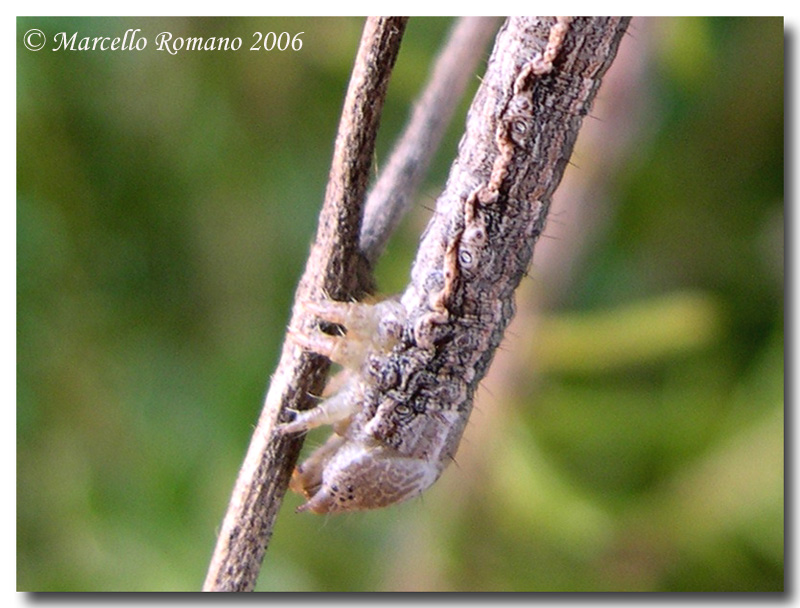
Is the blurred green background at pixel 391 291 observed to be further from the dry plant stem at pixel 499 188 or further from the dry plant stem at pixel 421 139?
the dry plant stem at pixel 499 188

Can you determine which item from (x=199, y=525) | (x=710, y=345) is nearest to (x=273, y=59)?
(x=199, y=525)

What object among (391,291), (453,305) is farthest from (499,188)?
(391,291)

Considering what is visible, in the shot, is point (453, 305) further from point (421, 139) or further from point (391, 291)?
point (391, 291)

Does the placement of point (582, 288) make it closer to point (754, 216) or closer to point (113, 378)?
point (754, 216)

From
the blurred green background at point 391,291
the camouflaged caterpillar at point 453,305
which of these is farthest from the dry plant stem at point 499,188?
the blurred green background at point 391,291

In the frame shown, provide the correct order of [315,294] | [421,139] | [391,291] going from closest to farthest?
[315,294] → [421,139] → [391,291]

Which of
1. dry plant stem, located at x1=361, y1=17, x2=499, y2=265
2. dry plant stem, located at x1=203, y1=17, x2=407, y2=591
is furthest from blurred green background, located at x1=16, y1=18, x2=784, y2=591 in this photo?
dry plant stem, located at x1=203, y1=17, x2=407, y2=591

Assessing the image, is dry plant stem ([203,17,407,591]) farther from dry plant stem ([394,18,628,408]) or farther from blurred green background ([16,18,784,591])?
blurred green background ([16,18,784,591])
